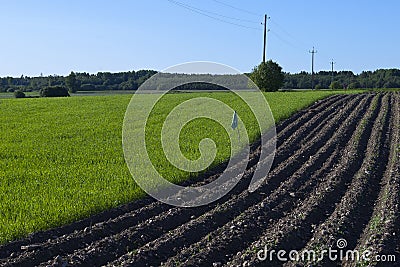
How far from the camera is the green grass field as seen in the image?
30.0ft

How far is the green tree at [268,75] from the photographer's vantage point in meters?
69.7

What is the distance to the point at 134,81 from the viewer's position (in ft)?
305

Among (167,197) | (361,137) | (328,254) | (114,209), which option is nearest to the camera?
(328,254)

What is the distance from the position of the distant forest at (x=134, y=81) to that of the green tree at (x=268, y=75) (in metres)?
15.2

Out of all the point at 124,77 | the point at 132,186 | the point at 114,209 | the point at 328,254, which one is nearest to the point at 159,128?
the point at 132,186

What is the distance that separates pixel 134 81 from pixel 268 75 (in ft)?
103

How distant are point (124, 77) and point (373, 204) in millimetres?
91805

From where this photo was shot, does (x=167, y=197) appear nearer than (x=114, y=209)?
No

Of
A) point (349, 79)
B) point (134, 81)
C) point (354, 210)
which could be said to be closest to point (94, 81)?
point (134, 81)

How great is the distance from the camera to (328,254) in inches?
289

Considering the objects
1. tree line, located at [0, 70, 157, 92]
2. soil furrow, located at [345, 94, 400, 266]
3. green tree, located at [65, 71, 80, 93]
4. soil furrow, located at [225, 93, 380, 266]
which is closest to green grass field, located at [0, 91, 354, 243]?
soil furrow, located at [225, 93, 380, 266]

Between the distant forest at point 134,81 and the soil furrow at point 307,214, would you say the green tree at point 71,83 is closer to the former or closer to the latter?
the distant forest at point 134,81

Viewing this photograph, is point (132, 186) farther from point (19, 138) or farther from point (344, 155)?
point (19, 138)

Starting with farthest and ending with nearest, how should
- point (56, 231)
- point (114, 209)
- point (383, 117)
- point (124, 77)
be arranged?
point (124, 77), point (383, 117), point (114, 209), point (56, 231)
